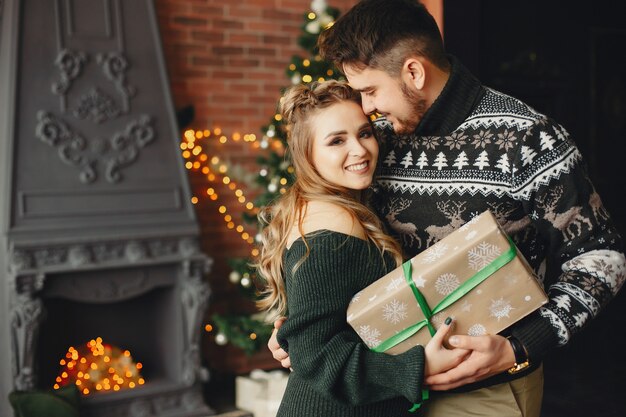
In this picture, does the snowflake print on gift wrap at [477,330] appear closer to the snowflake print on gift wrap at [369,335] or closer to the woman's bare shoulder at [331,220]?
the snowflake print on gift wrap at [369,335]

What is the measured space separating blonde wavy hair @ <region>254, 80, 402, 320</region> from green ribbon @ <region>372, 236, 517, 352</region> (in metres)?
0.21

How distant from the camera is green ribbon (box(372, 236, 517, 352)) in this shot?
1405mm

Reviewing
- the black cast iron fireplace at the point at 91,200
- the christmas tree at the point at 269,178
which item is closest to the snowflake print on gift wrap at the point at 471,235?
the christmas tree at the point at 269,178

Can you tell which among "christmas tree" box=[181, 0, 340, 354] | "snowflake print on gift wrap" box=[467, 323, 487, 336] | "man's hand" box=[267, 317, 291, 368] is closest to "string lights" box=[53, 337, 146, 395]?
"christmas tree" box=[181, 0, 340, 354]

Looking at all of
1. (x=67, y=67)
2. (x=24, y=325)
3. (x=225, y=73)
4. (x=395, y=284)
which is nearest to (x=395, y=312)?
(x=395, y=284)

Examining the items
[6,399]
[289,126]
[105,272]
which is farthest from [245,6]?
[289,126]

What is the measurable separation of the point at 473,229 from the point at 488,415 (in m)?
0.48

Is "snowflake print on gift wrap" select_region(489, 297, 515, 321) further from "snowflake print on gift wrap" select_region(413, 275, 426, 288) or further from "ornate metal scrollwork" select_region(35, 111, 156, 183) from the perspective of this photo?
"ornate metal scrollwork" select_region(35, 111, 156, 183)

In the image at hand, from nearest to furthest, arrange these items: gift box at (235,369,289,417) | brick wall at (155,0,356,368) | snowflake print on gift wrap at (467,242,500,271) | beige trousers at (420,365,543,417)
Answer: snowflake print on gift wrap at (467,242,500,271), beige trousers at (420,365,543,417), gift box at (235,369,289,417), brick wall at (155,0,356,368)

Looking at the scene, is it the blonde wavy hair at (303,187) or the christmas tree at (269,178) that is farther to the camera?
the christmas tree at (269,178)

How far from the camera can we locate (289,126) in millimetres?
1794

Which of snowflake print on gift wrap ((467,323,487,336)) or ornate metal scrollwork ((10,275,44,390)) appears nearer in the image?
snowflake print on gift wrap ((467,323,487,336))

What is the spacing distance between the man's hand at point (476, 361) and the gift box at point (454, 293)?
0.03m

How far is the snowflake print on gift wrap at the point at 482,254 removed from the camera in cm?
140
